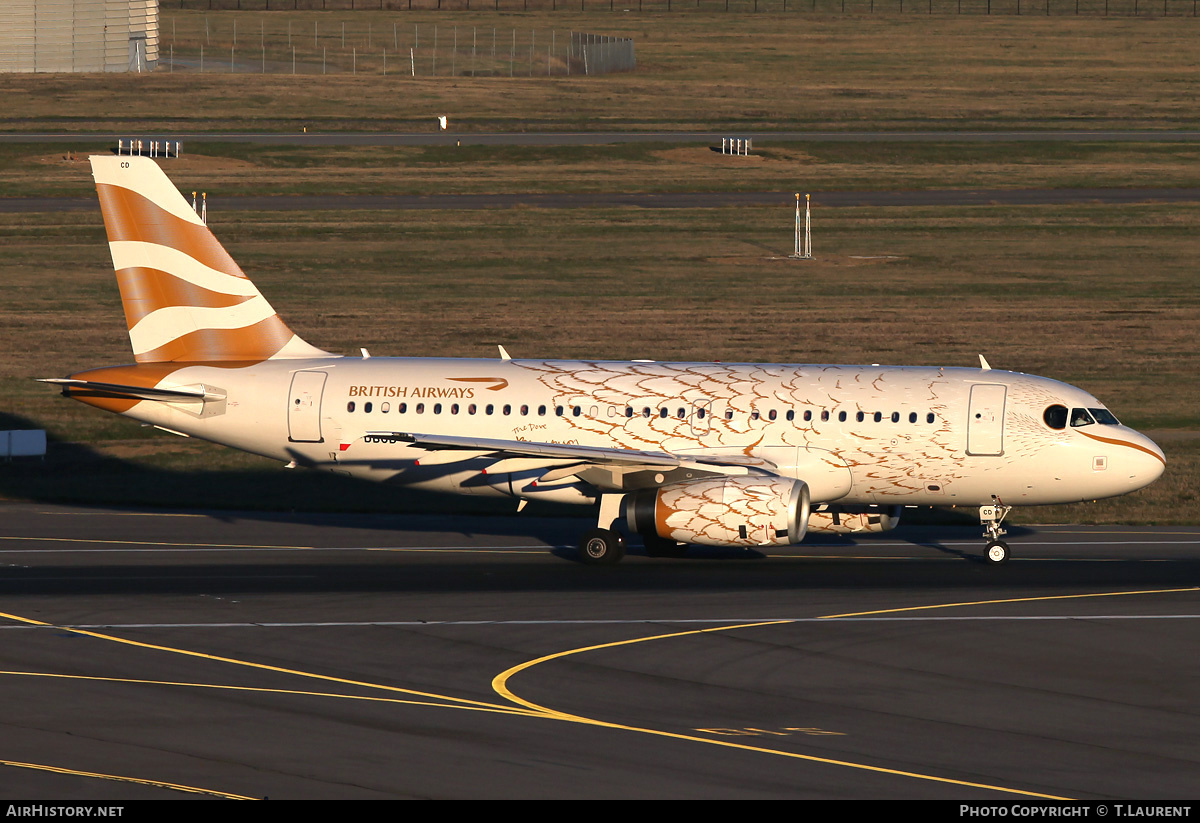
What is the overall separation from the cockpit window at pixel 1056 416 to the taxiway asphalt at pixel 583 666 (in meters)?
3.22

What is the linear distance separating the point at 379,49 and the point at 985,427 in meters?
138

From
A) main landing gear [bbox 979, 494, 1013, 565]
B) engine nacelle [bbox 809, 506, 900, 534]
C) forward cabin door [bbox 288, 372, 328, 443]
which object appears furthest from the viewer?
forward cabin door [bbox 288, 372, 328, 443]

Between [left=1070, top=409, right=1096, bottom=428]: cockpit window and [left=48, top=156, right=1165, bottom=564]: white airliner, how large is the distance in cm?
5

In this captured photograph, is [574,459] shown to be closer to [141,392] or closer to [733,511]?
[733,511]

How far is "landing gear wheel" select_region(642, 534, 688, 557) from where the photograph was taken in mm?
38906

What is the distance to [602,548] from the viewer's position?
123 ft

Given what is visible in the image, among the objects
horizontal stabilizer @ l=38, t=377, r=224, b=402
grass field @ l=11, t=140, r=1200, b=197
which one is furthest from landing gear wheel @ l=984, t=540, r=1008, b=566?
grass field @ l=11, t=140, r=1200, b=197

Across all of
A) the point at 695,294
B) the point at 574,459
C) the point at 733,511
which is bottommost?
the point at 733,511

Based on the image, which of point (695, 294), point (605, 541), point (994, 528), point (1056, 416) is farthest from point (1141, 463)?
point (695, 294)

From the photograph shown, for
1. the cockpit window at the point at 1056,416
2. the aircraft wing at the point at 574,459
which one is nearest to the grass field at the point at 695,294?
the cockpit window at the point at 1056,416

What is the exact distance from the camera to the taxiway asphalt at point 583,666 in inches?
874

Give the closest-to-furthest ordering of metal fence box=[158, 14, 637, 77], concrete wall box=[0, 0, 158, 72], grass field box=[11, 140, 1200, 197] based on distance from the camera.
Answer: grass field box=[11, 140, 1200, 197] → concrete wall box=[0, 0, 158, 72] → metal fence box=[158, 14, 637, 77]

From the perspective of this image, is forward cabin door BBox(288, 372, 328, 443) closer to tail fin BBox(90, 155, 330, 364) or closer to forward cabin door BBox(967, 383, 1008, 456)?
tail fin BBox(90, 155, 330, 364)

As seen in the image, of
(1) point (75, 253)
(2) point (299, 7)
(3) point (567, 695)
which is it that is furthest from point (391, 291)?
(2) point (299, 7)
